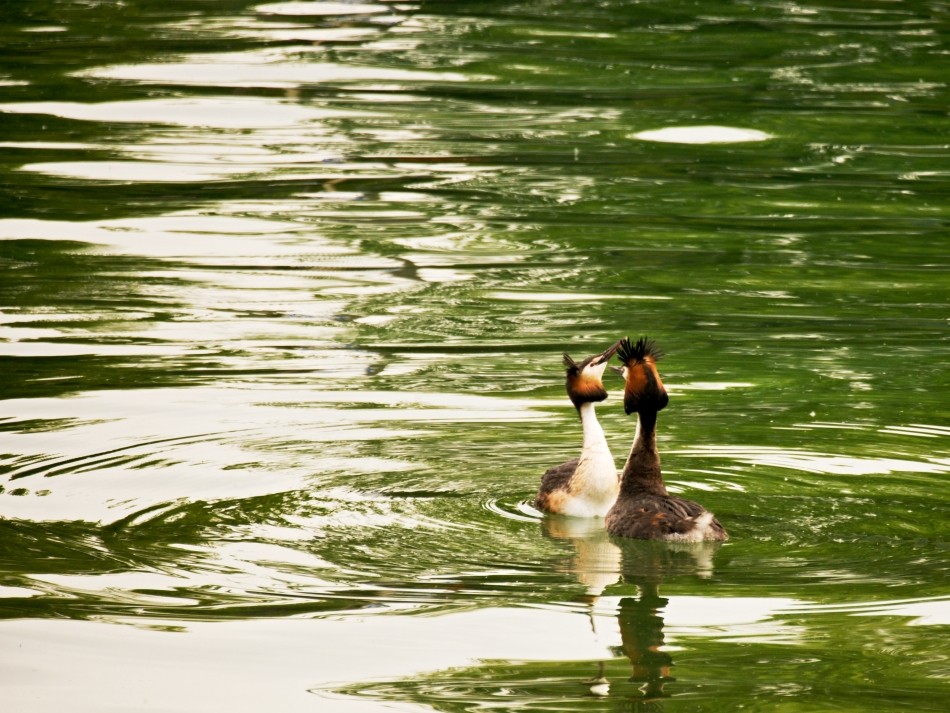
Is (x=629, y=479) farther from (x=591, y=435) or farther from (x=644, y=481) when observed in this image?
(x=591, y=435)

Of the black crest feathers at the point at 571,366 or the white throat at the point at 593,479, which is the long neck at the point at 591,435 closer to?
the white throat at the point at 593,479

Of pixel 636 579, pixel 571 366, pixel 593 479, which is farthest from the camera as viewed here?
pixel 571 366

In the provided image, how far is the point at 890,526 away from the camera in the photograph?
292 inches

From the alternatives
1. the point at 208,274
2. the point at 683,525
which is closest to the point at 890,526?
the point at 683,525

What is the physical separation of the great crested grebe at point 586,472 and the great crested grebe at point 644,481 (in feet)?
0.50

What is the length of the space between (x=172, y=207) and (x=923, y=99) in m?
6.71

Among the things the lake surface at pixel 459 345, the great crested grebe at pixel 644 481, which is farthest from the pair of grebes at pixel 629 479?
the lake surface at pixel 459 345

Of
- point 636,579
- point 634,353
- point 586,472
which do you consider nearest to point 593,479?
point 586,472

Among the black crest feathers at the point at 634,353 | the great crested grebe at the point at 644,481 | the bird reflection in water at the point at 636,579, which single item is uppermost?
the black crest feathers at the point at 634,353

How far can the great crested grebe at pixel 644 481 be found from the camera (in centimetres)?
731

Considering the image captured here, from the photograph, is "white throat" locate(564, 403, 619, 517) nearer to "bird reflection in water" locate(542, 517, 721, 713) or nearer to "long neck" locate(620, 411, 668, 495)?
"bird reflection in water" locate(542, 517, 721, 713)

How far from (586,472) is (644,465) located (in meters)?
0.35

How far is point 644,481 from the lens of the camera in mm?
7621

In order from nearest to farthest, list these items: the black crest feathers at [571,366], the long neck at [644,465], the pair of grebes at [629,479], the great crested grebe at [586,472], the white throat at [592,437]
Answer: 1. the pair of grebes at [629,479]
2. the long neck at [644,465]
3. the great crested grebe at [586,472]
4. the white throat at [592,437]
5. the black crest feathers at [571,366]
